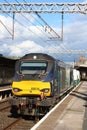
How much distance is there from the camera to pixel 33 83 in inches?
687

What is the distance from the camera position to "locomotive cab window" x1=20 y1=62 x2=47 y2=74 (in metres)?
18.1

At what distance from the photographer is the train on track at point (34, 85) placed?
1722cm

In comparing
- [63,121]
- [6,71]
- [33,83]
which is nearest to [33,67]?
[33,83]

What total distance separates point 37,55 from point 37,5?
577 inches

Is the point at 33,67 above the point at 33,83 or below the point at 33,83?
above

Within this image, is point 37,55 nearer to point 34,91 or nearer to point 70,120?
point 34,91

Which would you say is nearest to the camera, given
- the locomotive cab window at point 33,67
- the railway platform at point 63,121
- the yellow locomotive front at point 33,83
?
the railway platform at point 63,121

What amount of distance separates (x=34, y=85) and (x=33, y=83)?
0.11 meters

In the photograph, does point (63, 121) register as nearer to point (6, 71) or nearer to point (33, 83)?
point (33, 83)

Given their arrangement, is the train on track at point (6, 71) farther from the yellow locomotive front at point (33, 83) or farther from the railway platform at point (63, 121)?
the railway platform at point (63, 121)

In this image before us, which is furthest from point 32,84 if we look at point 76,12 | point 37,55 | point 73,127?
point 76,12

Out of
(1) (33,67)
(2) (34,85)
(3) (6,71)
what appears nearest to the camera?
(2) (34,85)

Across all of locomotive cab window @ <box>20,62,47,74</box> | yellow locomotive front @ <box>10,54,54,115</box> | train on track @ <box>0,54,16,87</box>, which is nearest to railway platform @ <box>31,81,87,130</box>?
yellow locomotive front @ <box>10,54,54,115</box>

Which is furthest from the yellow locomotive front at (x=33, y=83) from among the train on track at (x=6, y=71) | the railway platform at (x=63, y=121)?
the train on track at (x=6, y=71)
